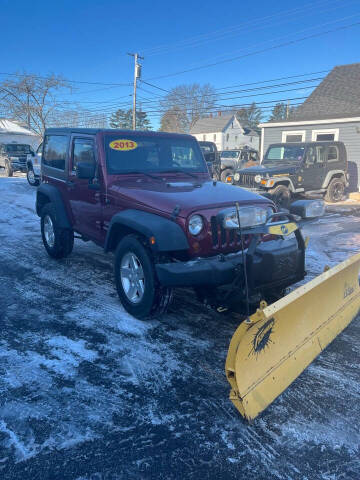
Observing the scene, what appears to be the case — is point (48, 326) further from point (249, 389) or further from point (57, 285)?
point (249, 389)

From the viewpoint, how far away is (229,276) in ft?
10.1

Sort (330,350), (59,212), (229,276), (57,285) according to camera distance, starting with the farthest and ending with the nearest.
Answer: (59,212), (57,285), (330,350), (229,276)

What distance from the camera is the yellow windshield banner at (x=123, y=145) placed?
4397 millimetres

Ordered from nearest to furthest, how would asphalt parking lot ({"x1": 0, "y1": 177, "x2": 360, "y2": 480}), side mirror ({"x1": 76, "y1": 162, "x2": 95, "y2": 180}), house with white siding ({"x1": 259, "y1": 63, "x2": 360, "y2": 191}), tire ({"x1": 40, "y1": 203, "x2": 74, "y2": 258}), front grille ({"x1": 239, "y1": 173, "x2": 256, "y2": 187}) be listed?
1. asphalt parking lot ({"x1": 0, "y1": 177, "x2": 360, "y2": 480})
2. side mirror ({"x1": 76, "y1": 162, "x2": 95, "y2": 180})
3. tire ({"x1": 40, "y1": 203, "x2": 74, "y2": 258})
4. front grille ({"x1": 239, "y1": 173, "x2": 256, "y2": 187})
5. house with white siding ({"x1": 259, "y1": 63, "x2": 360, "y2": 191})

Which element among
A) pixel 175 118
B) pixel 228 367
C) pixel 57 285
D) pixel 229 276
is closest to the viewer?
pixel 228 367

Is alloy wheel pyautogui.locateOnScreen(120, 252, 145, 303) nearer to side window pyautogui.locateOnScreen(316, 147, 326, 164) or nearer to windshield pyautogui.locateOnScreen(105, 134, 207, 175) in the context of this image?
windshield pyautogui.locateOnScreen(105, 134, 207, 175)

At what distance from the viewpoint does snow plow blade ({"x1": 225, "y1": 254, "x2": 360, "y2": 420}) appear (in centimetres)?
226

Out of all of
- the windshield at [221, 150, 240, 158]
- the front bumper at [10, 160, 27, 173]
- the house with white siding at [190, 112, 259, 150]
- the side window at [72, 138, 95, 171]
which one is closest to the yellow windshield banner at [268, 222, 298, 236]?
the side window at [72, 138, 95, 171]

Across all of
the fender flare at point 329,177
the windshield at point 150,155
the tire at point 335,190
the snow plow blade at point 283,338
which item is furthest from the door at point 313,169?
the snow plow blade at point 283,338

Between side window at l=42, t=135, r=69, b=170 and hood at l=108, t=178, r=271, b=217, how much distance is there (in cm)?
156

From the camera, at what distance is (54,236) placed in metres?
5.57

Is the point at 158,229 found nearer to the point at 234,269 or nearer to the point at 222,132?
the point at 234,269

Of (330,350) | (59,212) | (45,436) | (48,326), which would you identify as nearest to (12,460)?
(45,436)

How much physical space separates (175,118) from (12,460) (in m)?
64.2
